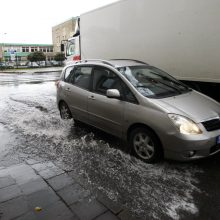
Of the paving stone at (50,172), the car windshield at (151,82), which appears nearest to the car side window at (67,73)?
the car windshield at (151,82)

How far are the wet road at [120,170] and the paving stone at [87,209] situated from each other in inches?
9.7

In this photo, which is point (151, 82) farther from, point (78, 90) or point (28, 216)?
point (28, 216)

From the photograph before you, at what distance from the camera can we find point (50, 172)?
4.06 m

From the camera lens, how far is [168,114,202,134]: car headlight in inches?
152

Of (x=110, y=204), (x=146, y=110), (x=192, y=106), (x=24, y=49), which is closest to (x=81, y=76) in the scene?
(x=146, y=110)

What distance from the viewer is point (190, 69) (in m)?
6.28

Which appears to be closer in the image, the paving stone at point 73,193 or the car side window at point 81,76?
the paving stone at point 73,193

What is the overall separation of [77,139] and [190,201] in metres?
2.94

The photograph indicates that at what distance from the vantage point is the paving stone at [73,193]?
3.28 metres

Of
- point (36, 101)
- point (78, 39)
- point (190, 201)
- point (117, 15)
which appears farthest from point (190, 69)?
point (36, 101)

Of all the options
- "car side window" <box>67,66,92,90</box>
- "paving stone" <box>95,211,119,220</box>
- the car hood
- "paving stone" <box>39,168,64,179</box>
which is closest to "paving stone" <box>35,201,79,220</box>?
"paving stone" <box>95,211,119,220</box>

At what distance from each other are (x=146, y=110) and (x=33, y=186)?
2.06m

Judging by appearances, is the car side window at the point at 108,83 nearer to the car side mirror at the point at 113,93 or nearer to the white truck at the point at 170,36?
the car side mirror at the point at 113,93

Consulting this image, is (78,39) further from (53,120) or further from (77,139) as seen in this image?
(77,139)
